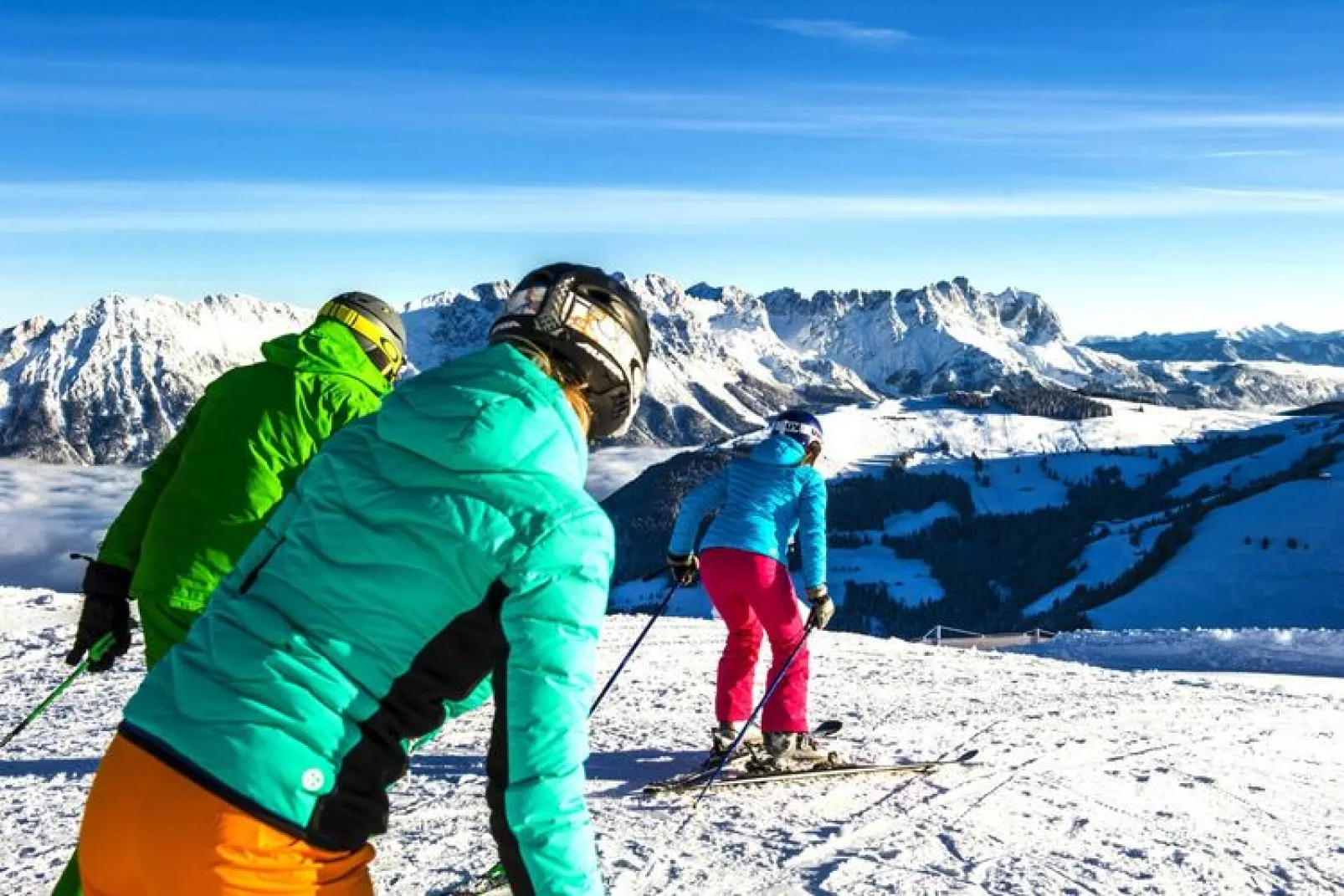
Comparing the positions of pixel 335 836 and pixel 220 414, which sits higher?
pixel 220 414

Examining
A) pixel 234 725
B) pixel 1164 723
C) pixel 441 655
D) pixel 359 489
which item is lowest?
pixel 1164 723

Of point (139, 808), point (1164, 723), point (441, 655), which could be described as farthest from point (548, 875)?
point (1164, 723)

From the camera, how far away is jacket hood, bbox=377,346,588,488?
86.7 inches

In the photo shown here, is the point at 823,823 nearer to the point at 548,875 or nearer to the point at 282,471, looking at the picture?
the point at 282,471

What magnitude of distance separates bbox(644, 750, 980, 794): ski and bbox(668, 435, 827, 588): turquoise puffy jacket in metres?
1.26

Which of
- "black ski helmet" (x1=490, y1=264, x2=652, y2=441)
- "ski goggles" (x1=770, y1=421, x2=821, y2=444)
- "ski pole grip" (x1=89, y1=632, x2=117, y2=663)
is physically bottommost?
"ski pole grip" (x1=89, y1=632, x2=117, y2=663)

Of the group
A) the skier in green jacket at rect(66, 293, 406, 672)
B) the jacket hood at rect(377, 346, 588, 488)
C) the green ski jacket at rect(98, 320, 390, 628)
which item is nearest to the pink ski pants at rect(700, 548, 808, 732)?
the skier in green jacket at rect(66, 293, 406, 672)

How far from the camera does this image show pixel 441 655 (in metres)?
2.23

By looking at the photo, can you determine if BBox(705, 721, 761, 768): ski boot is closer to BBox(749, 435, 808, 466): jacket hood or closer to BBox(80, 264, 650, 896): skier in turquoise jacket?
BBox(749, 435, 808, 466): jacket hood

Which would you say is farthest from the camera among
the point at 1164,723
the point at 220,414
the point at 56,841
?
the point at 1164,723

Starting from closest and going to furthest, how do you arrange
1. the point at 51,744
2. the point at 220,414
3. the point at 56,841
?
the point at 220,414
the point at 56,841
the point at 51,744

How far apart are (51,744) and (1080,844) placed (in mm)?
6692

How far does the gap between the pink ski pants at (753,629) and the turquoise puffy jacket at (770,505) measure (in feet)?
0.39

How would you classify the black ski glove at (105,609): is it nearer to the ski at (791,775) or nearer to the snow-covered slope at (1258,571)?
the ski at (791,775)
